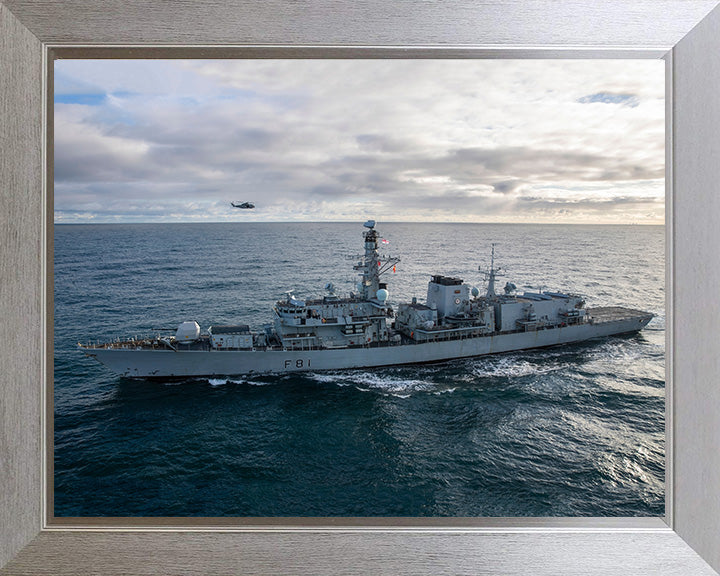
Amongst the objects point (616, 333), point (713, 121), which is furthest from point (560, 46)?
point (616, 333)

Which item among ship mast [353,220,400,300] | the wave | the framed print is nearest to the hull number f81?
the wave

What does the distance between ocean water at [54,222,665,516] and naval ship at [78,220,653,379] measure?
1.10 ft

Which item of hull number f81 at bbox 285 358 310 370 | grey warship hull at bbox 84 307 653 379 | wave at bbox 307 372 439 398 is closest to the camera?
wave at bbox 307 372 439 398

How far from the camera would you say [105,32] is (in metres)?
1.84

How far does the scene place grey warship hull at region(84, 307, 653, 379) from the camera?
28.9 ft

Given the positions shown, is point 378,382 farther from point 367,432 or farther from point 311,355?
point 367,432

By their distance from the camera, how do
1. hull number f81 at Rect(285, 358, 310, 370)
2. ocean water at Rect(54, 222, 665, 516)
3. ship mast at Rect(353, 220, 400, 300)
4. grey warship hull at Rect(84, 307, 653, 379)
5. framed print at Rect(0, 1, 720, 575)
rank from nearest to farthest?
framed print at Rect(0, 1, 720, 575), ocean water at Rect(54, 222, 665, 516), grey warship hull at Rect(84, 307, 653, 379), hull number f81 at Rect(285, 358, 310, 370), ship mast at Rect(353, 220, 400, 300)

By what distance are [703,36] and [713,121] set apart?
14.6 inches

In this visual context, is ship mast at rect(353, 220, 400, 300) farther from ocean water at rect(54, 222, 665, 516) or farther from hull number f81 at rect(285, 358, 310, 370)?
hull number f81 at rect(285, 358, 310, 370)

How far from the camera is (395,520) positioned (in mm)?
1843

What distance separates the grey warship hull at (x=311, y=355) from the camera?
28.9 feet

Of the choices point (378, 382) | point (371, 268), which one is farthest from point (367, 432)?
point (371, 268)

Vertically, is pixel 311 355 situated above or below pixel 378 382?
above

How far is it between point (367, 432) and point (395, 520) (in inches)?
189
